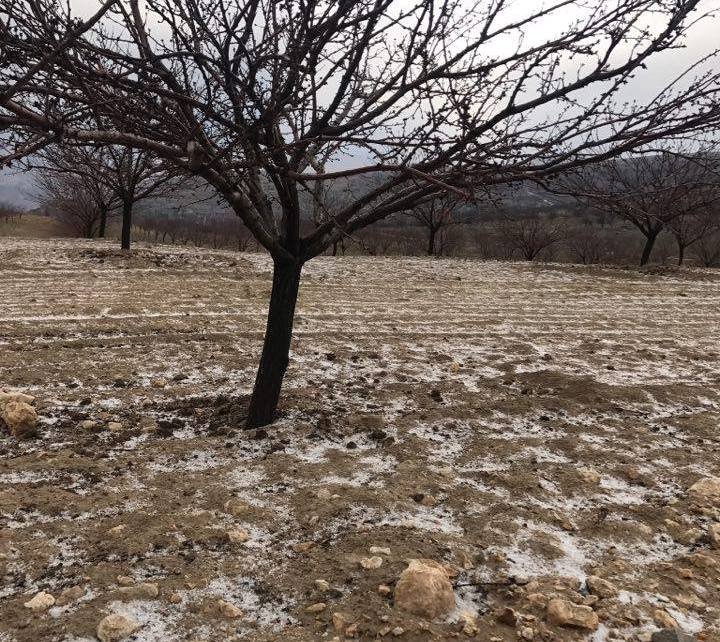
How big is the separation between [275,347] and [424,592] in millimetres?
2515

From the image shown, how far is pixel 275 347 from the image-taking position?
4.47 metres

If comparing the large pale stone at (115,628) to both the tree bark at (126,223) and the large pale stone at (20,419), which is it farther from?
the tree bark at (126,223)

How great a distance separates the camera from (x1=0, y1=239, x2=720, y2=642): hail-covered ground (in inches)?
94.2

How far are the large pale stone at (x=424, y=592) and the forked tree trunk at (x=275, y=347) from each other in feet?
7.22

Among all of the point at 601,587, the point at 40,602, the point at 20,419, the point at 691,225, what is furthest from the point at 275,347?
the point at 691,225

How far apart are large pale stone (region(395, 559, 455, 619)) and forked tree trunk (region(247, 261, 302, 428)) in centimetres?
220

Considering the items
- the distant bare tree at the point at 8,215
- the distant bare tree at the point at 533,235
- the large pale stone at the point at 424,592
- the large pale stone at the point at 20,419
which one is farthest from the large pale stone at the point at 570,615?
the distant bare tree at the point at 8,215

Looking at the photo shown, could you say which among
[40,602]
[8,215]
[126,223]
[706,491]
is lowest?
[40,602]

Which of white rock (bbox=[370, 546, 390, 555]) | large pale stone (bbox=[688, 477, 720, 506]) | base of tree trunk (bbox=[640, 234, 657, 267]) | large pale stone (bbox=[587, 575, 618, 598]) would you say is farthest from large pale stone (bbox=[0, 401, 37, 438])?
base of tree trunk (bbox=[640, 234, 657, 267])

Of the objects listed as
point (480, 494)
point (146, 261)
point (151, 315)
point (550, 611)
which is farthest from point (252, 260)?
point (550, 611)

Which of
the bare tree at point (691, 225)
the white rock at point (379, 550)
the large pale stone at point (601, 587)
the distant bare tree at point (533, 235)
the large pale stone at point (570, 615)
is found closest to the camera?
the large pale stone at point (570, 615)

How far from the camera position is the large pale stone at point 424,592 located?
2.31 m

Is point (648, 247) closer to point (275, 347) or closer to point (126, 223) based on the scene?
point (126, 223)

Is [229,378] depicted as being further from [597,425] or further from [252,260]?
[252,260]
